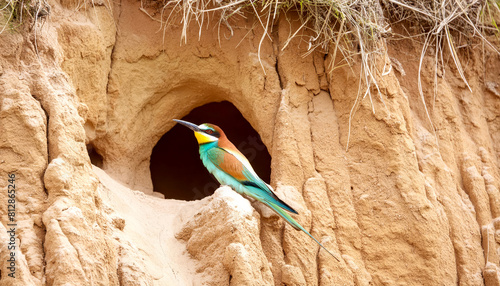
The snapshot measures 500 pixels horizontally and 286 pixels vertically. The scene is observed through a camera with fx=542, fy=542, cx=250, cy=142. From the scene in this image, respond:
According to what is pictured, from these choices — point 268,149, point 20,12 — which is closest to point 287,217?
point 268,149

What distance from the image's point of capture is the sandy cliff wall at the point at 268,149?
8.38 feet

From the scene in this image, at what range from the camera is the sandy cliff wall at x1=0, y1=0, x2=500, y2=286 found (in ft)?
8.38

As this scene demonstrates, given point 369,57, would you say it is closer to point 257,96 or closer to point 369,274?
point 257,96

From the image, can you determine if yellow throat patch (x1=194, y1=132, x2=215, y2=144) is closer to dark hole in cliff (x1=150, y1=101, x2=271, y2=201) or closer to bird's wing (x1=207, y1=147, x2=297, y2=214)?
bird's wing (x1=207, y1=147, x2=297, y2=214)

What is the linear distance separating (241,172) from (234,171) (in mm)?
52

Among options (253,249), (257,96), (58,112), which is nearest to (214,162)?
(257,96)

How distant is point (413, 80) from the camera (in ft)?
13.0

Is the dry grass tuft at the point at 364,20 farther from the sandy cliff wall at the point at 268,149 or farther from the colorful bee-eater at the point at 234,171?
the colorful bee-eater at the point at 234,171

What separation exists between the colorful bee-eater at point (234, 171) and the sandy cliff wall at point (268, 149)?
120 millimetres

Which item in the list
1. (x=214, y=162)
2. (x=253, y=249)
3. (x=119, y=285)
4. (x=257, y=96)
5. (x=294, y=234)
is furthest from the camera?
(x=257, y=96)

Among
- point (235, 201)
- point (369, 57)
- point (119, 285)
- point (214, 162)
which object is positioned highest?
point (369, 57)

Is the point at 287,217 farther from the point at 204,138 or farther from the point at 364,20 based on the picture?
the point at 364,20

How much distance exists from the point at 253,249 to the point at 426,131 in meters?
1.65

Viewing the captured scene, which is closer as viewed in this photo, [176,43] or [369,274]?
[369,274]
